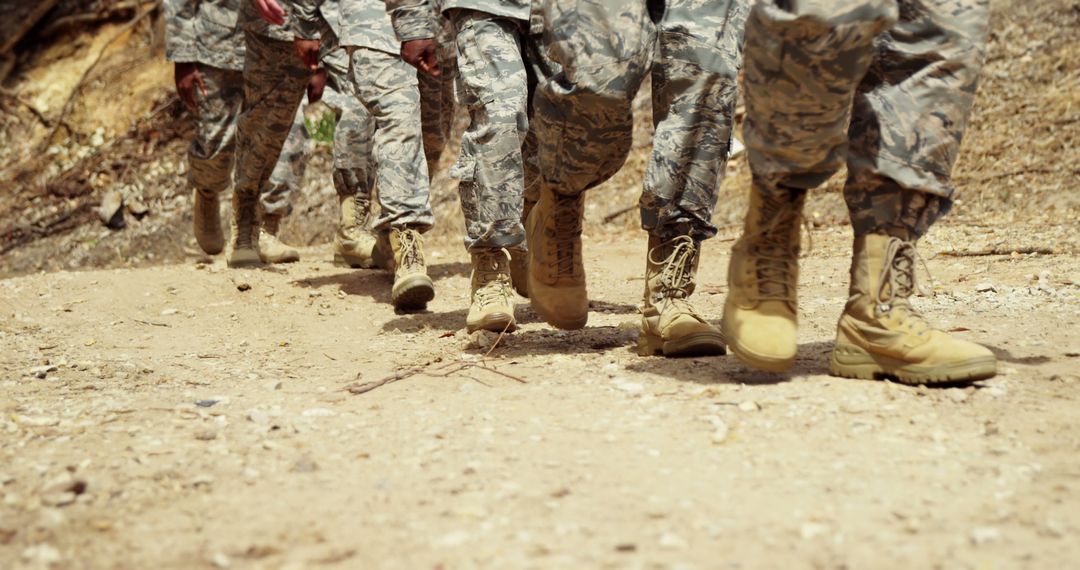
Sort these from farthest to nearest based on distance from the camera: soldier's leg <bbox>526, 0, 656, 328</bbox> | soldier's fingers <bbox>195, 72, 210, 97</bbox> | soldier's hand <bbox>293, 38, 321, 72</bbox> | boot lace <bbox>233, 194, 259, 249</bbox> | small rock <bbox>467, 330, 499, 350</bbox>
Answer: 1. boot lace <bbox>233, 194, 259, 249</bbox>
2. soldier's fingers <bbox>195, 72, 210, 97</bbox>
3. soldier's hand <bbox>293, 38, 321, 72</bbox>
4. small rock <bbox>467, 330, 499, 350</bbox>
5. soldier's leg <bbox>526, 0, 656, 328</bbox>

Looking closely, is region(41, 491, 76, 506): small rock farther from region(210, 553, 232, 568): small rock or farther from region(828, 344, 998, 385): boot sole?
region(828, 344, 998, 385): boot sole

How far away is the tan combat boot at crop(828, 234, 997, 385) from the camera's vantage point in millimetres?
2443

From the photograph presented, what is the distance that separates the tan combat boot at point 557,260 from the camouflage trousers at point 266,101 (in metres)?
2.56

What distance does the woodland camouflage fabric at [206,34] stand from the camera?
5727mm

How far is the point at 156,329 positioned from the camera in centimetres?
432

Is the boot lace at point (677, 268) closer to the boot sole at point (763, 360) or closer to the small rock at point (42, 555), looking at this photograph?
the boot sole at point (763, 360)

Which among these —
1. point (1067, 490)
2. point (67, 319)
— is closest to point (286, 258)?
point (67, 319)

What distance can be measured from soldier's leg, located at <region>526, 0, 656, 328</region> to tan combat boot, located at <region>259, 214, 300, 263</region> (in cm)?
311

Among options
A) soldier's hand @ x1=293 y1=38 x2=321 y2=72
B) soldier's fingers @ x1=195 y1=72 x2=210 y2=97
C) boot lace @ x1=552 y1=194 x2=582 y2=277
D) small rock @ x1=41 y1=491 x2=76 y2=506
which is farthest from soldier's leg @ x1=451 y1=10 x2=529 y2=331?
soldier's fingers @ x1=195 y1=72 x2=210 y2=97

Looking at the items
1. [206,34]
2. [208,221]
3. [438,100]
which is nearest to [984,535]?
[438,100]

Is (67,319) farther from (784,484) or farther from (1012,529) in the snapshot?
(1012,529)

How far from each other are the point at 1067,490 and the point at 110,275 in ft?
16.5

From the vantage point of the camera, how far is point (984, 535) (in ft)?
5.35

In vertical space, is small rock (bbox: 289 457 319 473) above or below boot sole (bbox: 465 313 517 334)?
below
